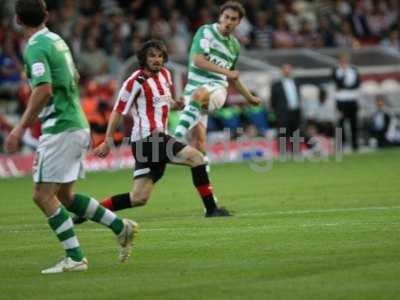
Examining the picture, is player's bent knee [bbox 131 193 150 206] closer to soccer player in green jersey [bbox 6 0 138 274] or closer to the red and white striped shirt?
the red and white striped shirt

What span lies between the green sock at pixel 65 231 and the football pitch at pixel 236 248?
0.20m

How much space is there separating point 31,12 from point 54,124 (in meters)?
0.93

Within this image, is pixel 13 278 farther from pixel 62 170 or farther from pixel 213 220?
pixel 213 220

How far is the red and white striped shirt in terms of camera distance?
13.1m

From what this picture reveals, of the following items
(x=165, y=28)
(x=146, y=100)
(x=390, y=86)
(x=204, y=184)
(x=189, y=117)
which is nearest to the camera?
(x=146, y=100)

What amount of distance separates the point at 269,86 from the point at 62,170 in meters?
20.3

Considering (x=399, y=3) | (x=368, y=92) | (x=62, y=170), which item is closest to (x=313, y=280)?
(x=62, y=170)

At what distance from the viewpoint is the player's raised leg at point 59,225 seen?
9.95m

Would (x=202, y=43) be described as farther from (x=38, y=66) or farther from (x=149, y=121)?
(x=38, y=66)

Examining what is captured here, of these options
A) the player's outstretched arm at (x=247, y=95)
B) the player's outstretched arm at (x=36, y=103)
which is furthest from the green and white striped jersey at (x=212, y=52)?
the player's outstretched arm at (x=36, y=103)

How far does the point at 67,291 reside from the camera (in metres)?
9.03

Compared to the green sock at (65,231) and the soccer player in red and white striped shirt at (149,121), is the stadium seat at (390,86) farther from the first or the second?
the green sock at (65,231)

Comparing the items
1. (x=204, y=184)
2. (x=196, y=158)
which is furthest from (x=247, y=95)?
(x=196, y=158)

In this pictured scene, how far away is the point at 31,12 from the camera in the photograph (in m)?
9.86
